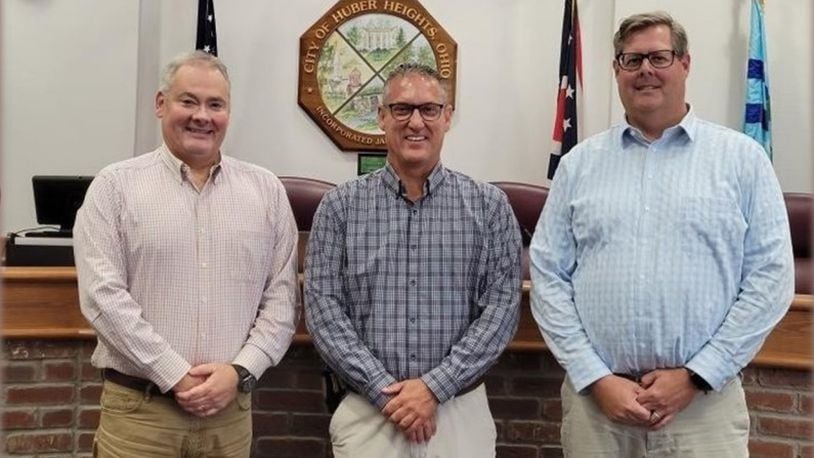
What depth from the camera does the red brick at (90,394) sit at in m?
2.51

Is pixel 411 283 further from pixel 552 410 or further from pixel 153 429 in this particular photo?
pixel 552 410

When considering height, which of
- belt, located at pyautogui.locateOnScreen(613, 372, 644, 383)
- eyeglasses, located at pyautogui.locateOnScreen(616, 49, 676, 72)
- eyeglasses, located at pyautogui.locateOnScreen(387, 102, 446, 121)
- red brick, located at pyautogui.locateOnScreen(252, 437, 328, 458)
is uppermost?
eyeglasses, located at pyautogui.locateOnScreen(616, 49, 676, 72)

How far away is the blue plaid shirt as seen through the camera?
1986 mm

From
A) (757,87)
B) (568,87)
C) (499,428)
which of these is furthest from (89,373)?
(757,87)

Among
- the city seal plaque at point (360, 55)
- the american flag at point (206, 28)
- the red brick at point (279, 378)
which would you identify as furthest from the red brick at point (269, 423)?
the american flag at point (206, 28)

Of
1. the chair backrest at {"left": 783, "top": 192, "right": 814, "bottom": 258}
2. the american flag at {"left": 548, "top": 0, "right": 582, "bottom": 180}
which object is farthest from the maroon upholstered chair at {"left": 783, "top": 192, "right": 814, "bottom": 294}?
the american flag at {"left": 548, "top": 0, "right": 582, "bottom": 180}

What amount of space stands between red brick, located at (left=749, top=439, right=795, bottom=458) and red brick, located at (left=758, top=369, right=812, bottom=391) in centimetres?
19

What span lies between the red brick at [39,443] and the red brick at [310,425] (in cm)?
72

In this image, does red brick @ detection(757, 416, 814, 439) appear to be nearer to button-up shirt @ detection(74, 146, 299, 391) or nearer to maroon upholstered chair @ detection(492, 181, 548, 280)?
button-up shirt @ detection(74, 146, 299, 391)

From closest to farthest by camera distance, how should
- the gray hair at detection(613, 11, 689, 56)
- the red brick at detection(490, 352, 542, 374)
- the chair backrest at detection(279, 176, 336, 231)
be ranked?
the gray hair at detection(613, 11, 689, 56) → the red brick at detection(490, 352, 542, 374) → the chair backrest at detection(279, 176, 336, 231)

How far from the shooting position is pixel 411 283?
2.01 meters

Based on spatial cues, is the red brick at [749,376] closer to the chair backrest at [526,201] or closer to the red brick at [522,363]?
the red brick at [522,363]

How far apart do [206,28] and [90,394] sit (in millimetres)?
3394

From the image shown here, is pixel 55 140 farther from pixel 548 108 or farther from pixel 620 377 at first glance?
pixel 620 377
